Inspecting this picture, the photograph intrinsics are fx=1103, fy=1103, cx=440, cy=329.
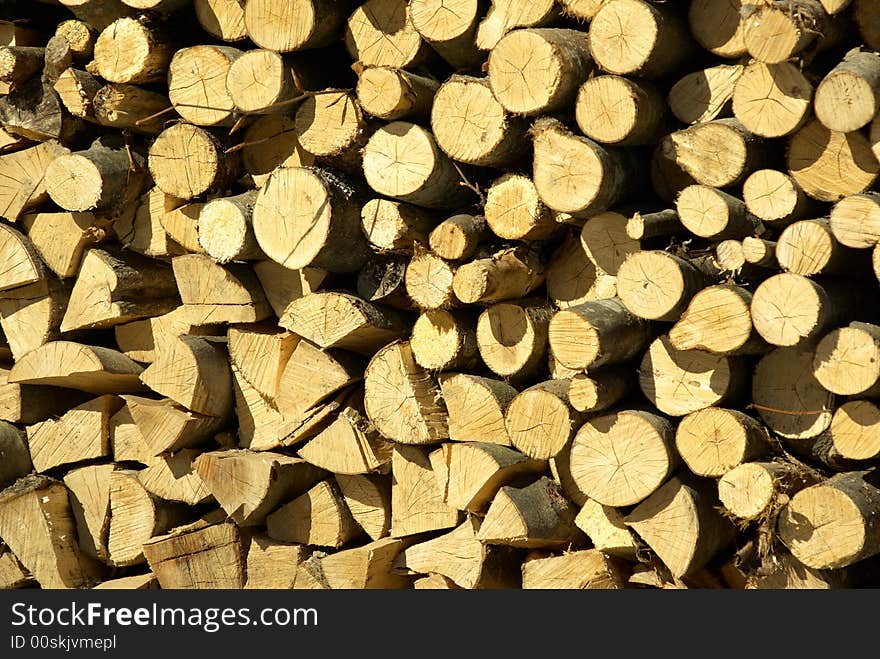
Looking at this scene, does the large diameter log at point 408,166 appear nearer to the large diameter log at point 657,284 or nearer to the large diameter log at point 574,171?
the large diameter log at point 574,171

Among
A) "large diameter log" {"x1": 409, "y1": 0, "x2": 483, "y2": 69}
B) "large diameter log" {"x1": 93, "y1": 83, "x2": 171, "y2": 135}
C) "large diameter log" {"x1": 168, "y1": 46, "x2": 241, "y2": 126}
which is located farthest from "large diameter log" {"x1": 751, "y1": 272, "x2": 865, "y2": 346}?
"large diameter log" {"x1": 93, "y1": 83, "x2": 171, "y2": 135}

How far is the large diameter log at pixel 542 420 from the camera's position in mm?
3232

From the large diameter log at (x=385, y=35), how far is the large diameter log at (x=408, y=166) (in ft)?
0.73

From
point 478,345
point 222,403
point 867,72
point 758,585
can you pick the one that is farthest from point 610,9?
point 222,403

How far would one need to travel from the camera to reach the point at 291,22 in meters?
3.45

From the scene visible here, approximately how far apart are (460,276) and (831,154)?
1.09 meters

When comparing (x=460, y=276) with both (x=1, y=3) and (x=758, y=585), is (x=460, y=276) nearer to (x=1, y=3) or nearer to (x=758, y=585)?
(x=758, y=585)

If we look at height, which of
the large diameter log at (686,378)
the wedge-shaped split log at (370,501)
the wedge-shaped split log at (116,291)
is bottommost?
the wedge-shaped split log at (370,501)

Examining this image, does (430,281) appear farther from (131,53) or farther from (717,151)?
(131,53)

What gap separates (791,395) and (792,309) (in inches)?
13.9

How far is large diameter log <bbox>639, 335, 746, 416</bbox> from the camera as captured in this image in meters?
3.07

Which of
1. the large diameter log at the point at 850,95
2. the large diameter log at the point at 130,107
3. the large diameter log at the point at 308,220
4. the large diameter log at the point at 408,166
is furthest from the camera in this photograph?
the large diameter log at the point at 130,107

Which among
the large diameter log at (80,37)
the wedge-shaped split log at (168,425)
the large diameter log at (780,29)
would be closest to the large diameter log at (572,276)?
the large diameter log at (780,29)

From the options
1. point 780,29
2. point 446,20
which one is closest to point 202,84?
point 446,20
